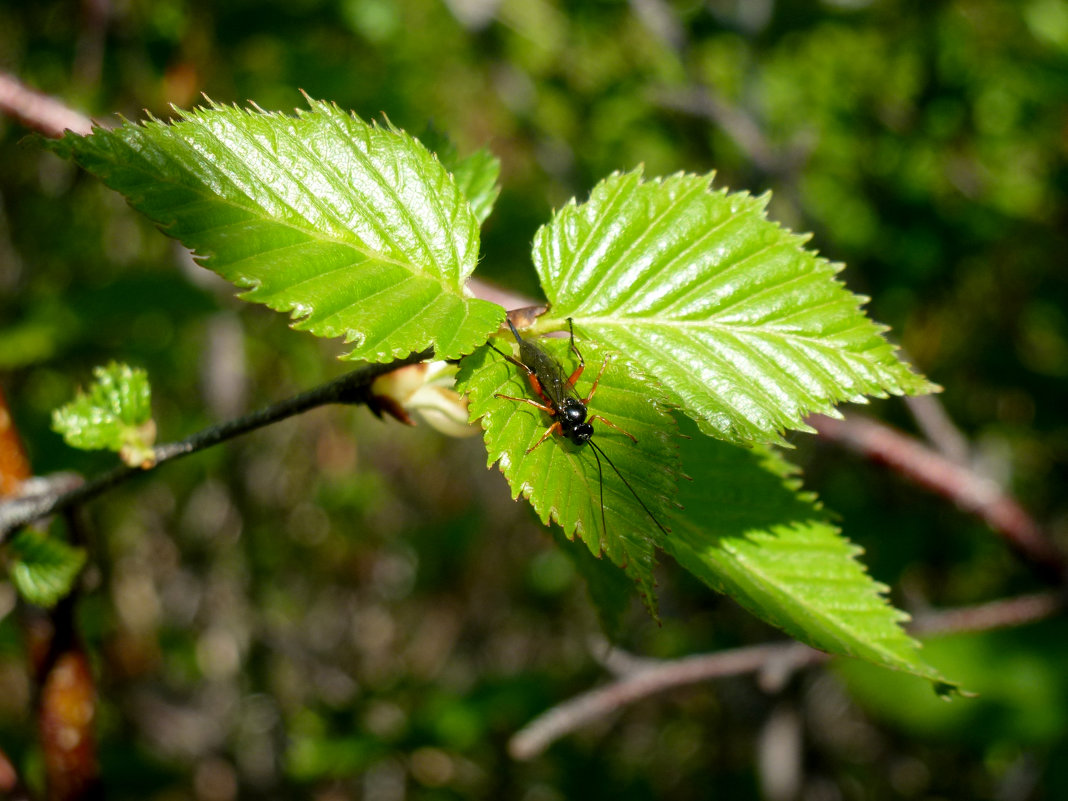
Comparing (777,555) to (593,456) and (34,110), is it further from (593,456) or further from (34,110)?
(34,110)

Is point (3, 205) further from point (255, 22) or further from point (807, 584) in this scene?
point (807, 584)

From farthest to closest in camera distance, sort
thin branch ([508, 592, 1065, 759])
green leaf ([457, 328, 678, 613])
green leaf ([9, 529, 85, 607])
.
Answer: thin branch ([508, 592, 1065, 759])
green leaf ([9, 529, 85, 607])
green leaf ([457, 328, 678, 613])

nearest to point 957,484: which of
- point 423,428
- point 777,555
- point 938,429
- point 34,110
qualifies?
point 938,429

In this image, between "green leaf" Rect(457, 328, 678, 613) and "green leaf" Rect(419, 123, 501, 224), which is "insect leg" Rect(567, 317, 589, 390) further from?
"green leaf" Rect(419, 123, 501, 224)

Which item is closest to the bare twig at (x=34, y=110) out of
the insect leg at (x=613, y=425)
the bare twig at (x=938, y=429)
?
the insect leg at (x=613, y=425)

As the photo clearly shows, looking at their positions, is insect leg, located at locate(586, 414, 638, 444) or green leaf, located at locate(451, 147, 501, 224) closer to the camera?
insect leg, located at locate(586, 414, 638, 444)

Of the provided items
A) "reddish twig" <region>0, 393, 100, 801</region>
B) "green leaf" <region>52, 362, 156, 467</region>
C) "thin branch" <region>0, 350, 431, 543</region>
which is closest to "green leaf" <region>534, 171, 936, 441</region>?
"thin branch" <region>0, 350, 431, 543</region>

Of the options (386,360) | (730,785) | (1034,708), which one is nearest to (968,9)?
(1034,708)
